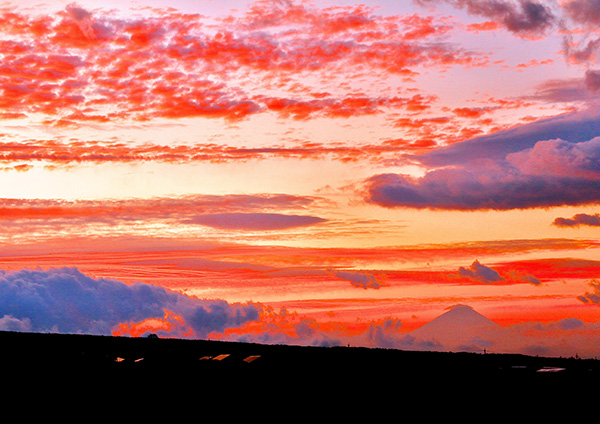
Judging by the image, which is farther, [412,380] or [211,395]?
[412,380]

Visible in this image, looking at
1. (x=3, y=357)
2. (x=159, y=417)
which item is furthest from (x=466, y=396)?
(x=3, y=357)

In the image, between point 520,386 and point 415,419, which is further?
point 520,386

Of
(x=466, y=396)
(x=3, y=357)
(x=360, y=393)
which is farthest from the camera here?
(x=3, y=357)

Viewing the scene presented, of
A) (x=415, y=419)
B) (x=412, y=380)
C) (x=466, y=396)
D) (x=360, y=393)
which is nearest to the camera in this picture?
(x=415, y=419)

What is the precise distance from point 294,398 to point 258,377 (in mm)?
7101

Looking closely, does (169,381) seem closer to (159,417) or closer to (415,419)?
(159,417)

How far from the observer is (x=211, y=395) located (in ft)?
245

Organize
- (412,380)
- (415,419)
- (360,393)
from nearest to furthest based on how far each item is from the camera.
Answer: (415,419) → (360,393) → (412,380)

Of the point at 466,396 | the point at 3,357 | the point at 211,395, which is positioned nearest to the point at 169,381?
the point at 211,395

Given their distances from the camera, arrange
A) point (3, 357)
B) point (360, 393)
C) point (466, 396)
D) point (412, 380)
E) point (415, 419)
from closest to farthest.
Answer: point (415, 419) < point (466, 396) < point (360, 393) < point (412, 380) < point (3, 357)

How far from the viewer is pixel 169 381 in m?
78.3

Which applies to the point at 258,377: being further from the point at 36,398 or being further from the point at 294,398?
the point at 36,398

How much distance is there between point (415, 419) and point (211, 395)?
24.0m

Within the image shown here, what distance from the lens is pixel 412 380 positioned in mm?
87562
